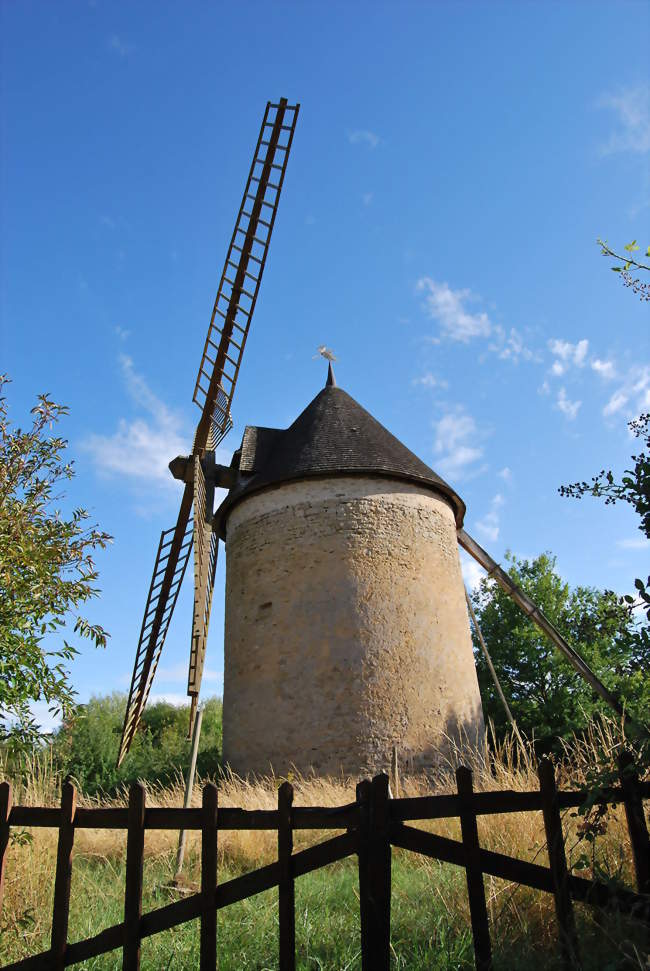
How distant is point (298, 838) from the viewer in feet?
19.8

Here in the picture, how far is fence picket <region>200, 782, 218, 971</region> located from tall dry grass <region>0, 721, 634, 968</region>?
1443 millimetres

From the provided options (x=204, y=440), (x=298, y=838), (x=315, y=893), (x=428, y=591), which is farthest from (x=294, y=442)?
(x=315, y=893)

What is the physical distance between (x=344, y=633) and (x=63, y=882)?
602 cm

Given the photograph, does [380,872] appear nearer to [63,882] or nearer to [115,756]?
[63,882]

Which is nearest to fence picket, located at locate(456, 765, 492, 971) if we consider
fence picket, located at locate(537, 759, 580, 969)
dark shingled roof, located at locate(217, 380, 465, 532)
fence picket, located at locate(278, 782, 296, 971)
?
fence picket, located at locate(537, 759, 580, 969)

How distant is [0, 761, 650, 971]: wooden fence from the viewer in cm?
296

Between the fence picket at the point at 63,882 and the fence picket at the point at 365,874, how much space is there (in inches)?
61.2

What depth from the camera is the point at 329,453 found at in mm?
10445

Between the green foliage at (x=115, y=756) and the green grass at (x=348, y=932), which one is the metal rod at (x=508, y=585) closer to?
the green foliage at (x=115, y=756)

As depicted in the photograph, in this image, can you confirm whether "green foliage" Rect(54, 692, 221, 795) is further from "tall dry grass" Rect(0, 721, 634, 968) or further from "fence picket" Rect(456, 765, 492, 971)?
"fence picket" Rect(456, 765, 492, 971)

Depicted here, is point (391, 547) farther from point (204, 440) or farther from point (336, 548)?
point (204, 440)

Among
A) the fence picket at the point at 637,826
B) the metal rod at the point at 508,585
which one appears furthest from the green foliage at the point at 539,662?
the fence picket at the point at 637,826

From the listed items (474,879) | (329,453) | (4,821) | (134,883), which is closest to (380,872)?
(474,879)

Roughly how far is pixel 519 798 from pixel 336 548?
6.74 metres
